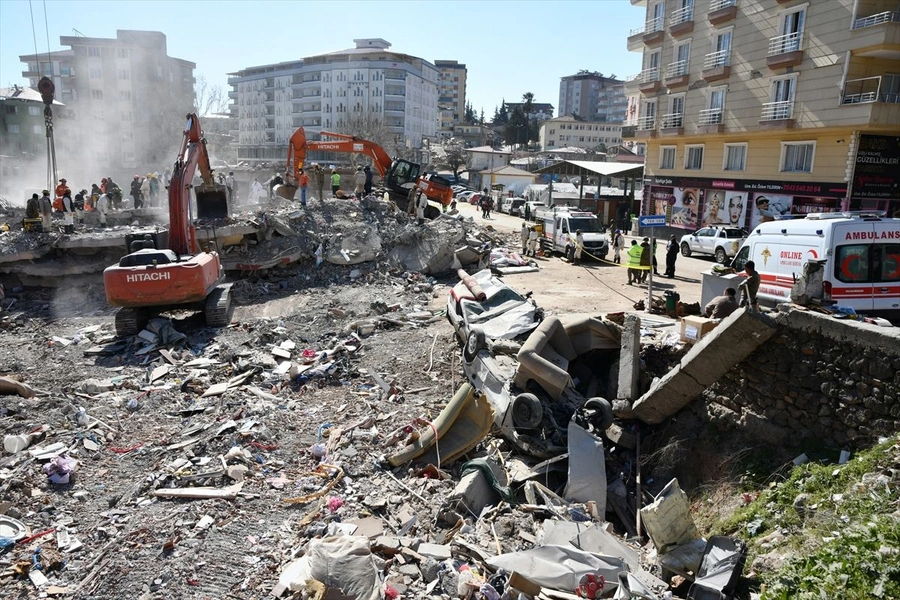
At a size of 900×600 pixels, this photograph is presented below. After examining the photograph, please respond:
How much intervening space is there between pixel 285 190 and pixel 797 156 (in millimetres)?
19993

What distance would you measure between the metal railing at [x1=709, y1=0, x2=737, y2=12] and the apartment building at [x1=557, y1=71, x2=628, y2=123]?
10827 cm

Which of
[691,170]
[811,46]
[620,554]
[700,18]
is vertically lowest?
[620,554]

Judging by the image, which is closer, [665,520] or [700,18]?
[665,520]

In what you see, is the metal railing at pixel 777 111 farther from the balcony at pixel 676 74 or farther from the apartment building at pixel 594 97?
the apartment building at pixel 594 97

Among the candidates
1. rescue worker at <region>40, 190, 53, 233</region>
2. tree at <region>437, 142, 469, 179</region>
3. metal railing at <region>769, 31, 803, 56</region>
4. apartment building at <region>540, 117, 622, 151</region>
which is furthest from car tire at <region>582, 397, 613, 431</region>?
apartment building at <region>540, 117, 622, 151</region>

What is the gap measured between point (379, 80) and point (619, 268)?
204ft

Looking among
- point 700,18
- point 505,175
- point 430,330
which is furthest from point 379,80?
point 430,330

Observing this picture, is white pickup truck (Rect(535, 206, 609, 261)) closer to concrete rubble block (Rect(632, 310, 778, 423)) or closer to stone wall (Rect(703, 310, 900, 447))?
concrete rubble block (Rect(632, 310, 778, 423))

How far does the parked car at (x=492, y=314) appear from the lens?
34.1 feet

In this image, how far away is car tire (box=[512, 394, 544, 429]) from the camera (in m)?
8.38

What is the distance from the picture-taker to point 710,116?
93.6 feet

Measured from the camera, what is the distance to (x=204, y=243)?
56.8ft

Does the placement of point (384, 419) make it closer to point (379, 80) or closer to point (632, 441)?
point (632, 441)

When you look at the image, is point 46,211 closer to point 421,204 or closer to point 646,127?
point 421,204
